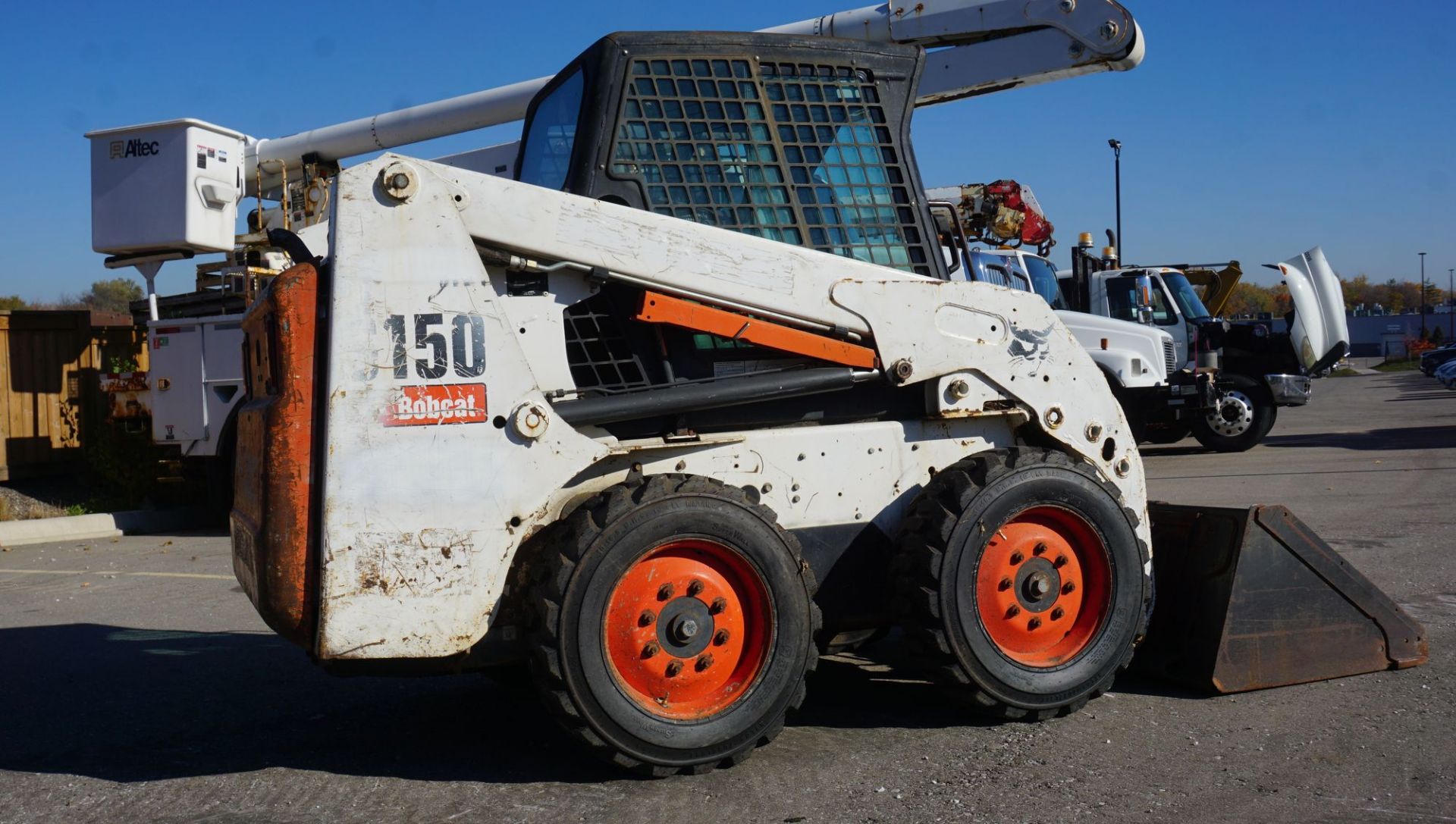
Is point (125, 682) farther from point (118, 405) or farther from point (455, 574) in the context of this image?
point (118, 405)

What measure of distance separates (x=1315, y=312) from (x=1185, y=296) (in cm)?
171

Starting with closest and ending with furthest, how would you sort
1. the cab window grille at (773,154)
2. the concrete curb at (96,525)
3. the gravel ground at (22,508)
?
1. the cab window grille at (773,154)
2. the concrete curb at (96,525)
3. the gravel ground at (22,508)

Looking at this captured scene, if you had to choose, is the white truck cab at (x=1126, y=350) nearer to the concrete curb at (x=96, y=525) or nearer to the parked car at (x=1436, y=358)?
the concrete curb at (x=96, y=525)

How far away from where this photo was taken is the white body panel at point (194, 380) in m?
12.5

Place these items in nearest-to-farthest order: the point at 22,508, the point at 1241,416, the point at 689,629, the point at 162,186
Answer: the point at 689,629, the point at 22,508, the point at 162,186, the point at 1241,416

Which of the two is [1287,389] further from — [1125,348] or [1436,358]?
[1436,358]

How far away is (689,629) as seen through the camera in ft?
14.6

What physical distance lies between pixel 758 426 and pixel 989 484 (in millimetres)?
901

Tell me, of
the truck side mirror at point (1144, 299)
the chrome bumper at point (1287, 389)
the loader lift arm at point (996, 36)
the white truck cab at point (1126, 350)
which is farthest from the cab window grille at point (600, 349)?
the chrome bumper at point (1287, 389)

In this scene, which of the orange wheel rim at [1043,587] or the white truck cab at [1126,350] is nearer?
the orange wheel rim at [1043,587]

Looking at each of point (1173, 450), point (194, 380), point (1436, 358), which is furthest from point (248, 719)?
point (1436, 358)

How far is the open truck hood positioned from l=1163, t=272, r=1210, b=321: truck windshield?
114 cm

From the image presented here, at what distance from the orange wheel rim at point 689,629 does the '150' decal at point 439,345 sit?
2.91ft

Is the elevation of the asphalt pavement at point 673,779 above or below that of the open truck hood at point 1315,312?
below
